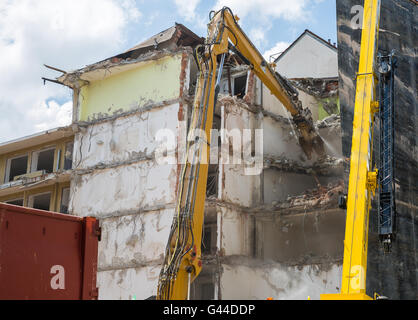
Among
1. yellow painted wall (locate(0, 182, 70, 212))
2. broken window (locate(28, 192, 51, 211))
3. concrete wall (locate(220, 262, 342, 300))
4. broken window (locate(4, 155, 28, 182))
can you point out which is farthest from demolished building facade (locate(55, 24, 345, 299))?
broken window (locate(4, 155, 28, 182))

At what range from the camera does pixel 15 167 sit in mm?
36875

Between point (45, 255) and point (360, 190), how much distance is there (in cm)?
650

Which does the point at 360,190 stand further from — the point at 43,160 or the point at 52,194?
the point at 43,160

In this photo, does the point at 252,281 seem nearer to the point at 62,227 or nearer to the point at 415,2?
the point at 415,2

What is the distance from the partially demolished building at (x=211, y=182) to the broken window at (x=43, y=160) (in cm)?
476

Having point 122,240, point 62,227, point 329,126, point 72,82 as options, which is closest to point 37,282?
point 62,227

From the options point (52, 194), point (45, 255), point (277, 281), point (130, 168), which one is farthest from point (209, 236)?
point (45, 255)

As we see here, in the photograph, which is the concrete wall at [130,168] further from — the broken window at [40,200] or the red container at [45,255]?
the red container at [45,255]

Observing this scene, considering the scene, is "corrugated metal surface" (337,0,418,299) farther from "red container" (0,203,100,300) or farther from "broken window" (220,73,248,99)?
"red container" (0,203,100,300)

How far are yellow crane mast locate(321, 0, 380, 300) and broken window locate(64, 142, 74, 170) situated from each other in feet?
70.4

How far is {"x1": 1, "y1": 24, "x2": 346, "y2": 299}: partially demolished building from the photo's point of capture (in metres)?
24.9

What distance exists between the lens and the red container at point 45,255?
26.3 ft

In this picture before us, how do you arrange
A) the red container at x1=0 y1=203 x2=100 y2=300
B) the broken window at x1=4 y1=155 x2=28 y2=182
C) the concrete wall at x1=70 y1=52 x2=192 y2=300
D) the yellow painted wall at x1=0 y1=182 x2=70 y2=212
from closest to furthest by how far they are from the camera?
the red container at x1=0 y1=203 x2=100 y2=300
the concrete wall at x1=70 y1=52 x2=192 y2=300
the yellow painted wall at x1=0 y1=182 x2=70 y2=212
the broken window at x1=4 y1=155 x2=28 y2=182

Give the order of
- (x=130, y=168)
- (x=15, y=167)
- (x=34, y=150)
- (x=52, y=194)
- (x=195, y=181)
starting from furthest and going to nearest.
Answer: (x=15, y=167)
(x=34, y=150)
(x=52, y=194)
(x=130, y=168)
(x=195, y=181)
